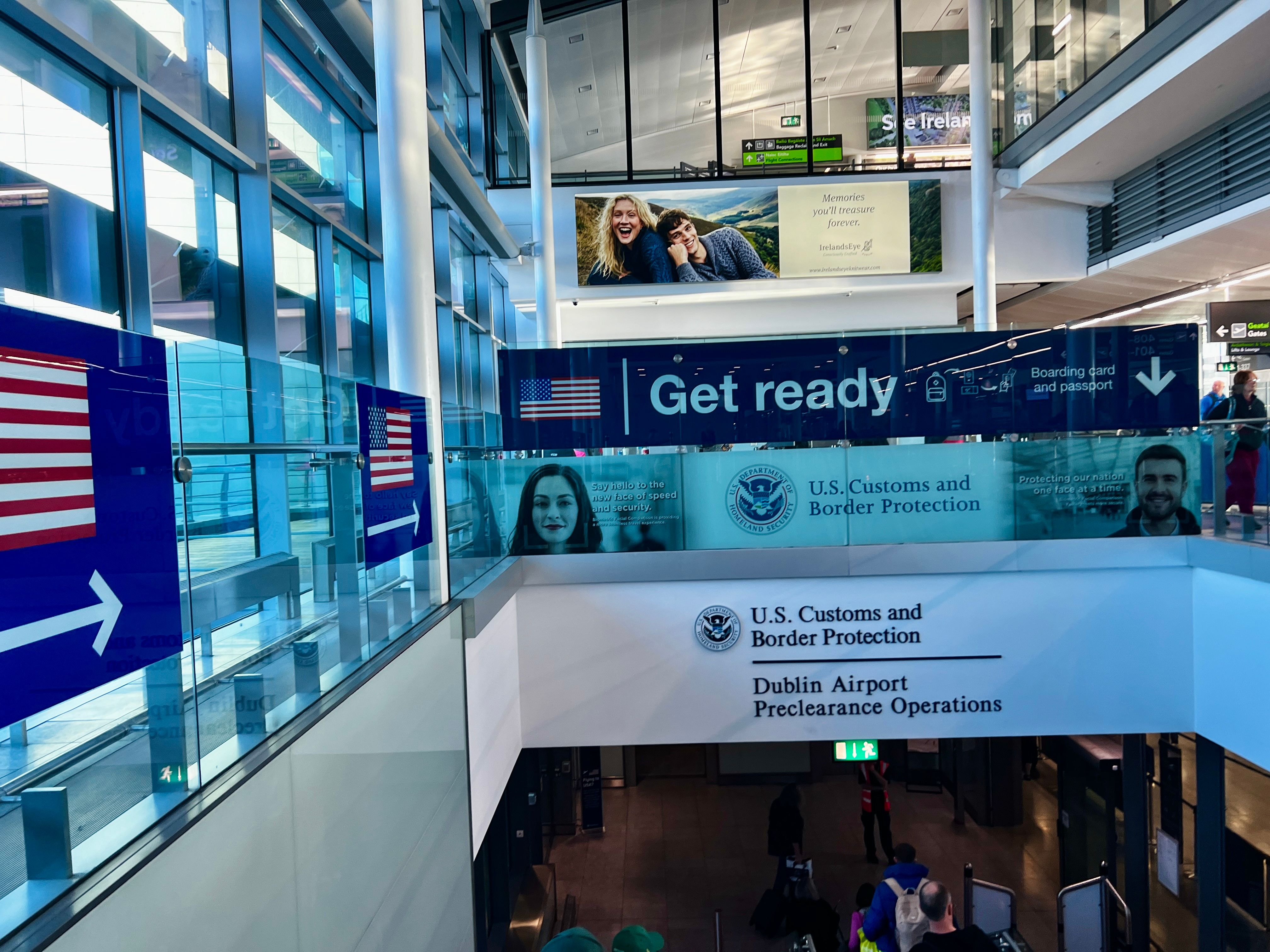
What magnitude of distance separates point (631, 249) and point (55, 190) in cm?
1113

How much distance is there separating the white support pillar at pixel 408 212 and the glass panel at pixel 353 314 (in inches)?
101

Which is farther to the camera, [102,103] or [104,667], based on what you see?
[102,103]

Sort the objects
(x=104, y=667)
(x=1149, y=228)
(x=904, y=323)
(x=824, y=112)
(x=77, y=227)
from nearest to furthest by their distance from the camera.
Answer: (x=104, y=667), (x=77, y=227), (x=1149, y=228), (x=904, y=323), (x=824, y=112)

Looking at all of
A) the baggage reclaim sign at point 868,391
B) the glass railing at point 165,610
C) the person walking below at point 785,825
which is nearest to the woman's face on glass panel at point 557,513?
the baggage reclaim sign at point 868,391

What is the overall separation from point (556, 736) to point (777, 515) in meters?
2.32

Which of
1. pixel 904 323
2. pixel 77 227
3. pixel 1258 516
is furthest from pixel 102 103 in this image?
pixel 904 323

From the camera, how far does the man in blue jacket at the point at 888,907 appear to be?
21.6 ft

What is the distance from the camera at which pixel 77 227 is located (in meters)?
3.93

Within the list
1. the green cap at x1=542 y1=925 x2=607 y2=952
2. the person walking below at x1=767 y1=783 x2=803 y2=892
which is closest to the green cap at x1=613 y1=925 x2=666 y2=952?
the green cap at x1=542 y1=925 x2=607 y2=952

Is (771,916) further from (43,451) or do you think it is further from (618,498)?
(43,451)

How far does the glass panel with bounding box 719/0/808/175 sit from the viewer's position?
15148 mm

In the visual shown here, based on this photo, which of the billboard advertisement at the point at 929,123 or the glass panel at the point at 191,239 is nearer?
the glass panel at the point at 191,239

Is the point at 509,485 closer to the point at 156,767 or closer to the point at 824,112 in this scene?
the point at 156,767

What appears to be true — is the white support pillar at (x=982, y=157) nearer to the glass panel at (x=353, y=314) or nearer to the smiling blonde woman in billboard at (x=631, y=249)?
the smiling blonde woman in billboard at (x=631, y=249)
